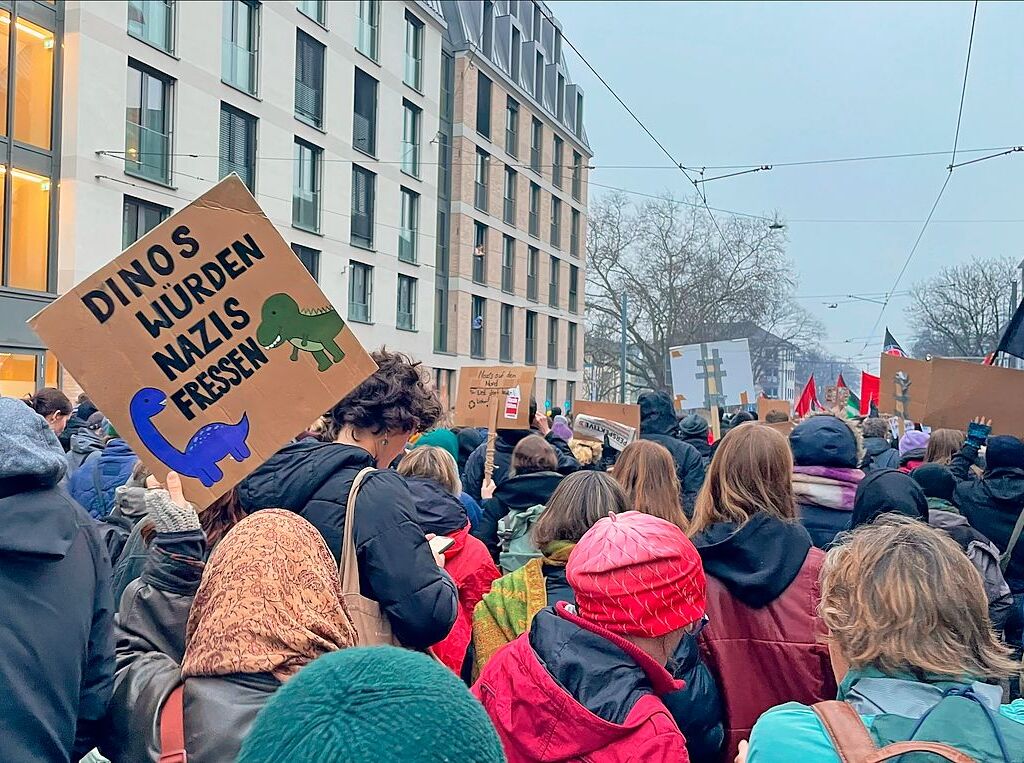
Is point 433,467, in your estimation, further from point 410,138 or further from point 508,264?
point 508,264

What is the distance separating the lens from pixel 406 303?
102ft

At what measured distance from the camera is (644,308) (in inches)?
1929

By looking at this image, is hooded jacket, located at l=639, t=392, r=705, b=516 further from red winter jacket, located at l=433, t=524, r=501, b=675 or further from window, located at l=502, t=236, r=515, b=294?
window, located at l=502, t=236, r=515, b=294

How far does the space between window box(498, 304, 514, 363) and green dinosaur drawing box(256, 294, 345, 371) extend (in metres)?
34.9

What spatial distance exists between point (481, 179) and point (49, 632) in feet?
114

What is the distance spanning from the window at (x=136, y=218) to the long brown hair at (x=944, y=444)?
17.5 meters

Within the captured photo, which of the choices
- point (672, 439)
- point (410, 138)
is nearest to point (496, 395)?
point (672, 439)

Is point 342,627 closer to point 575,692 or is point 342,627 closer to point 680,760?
point 575,692

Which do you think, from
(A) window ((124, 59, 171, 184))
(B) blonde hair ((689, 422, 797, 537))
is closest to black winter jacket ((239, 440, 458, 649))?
(B) blonde hair ((689, 422, 797, 537))

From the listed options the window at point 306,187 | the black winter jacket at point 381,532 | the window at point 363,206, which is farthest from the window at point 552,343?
the black winter jacket at point 381,532

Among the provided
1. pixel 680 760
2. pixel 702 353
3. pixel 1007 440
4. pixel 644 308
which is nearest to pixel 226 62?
pixel 702 353

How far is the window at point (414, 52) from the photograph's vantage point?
30781mm

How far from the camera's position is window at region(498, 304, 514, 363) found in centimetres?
3806

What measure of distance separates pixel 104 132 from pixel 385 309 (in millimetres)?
11619
